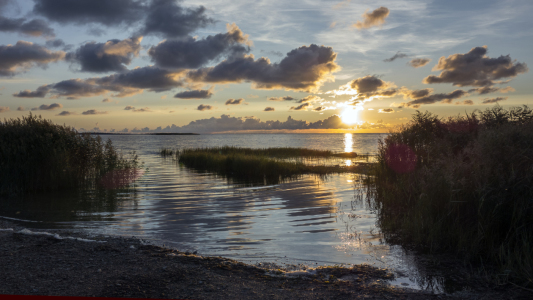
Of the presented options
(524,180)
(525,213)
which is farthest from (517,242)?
(524,180)

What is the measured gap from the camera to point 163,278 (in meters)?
6.42

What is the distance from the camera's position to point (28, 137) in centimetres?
1975

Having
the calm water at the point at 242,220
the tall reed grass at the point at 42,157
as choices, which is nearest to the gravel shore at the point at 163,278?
the calm water at the point at 242,220

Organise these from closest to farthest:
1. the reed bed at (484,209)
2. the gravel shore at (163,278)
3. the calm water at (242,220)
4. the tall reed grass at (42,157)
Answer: the gravel shore at (163,278)
the reed bed at (484,209)
the calm water at (242,220)
the tall reed grass at (42,157)

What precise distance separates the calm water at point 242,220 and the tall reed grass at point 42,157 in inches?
70.9

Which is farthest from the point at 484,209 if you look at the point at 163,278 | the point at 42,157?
the point at 42,157

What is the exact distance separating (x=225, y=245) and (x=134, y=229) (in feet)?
13.3

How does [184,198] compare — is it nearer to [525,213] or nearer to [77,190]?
[77,190]

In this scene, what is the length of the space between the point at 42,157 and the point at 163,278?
57.3ft

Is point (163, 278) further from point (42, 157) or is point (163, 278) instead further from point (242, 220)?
point (42, 157)

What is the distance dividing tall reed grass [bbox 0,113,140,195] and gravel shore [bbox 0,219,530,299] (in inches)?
503

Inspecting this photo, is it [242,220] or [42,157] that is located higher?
[42,157]

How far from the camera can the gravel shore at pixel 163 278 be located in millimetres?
5828

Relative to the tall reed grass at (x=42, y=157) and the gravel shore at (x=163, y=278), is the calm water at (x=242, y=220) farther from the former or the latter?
the tall reed grass at (x=42, y=157)
